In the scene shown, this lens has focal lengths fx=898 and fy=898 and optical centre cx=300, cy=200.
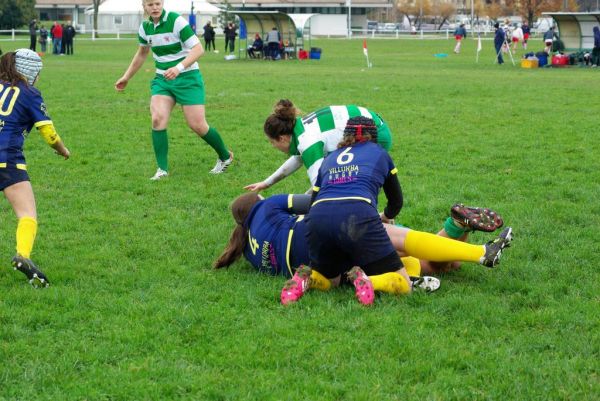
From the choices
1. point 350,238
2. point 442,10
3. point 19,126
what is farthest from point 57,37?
point 442,10

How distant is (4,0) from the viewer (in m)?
66.1

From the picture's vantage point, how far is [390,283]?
5.24 metres

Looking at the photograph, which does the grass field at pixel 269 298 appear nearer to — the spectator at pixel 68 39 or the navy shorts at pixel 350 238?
the navy shorts at pixel 350 238

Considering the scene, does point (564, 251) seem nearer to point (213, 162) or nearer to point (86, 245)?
point (86, 245)

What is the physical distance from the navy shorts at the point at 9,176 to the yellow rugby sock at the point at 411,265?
2.52 meters

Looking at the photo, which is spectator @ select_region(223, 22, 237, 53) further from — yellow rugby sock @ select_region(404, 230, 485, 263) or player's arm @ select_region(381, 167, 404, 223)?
yellow rugby sock @ select_region(404, 230, 485, 263)

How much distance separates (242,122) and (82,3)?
98.5 m

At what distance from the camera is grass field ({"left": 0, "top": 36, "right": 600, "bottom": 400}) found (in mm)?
4145

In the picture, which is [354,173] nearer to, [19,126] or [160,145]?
[19,126]

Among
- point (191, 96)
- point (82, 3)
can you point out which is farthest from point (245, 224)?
point (82, 3)

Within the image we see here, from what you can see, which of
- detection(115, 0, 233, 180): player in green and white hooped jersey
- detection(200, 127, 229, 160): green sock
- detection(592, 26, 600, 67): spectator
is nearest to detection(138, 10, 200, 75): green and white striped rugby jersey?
detection(115, 0, 233, 180): player in green and white hooped jersey

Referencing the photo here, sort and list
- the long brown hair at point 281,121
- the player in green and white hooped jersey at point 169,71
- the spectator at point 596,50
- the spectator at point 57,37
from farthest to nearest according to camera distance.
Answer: the spectator at point 57,37 < the spectator at point 596,50 < the player in green and white hooped jersey at point 169,71 < the long brown hair at point 281,121

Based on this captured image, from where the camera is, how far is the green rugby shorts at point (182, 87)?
937cm

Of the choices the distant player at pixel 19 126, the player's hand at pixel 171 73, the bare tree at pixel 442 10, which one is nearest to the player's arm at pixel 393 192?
the distant player at pixel 19 126
